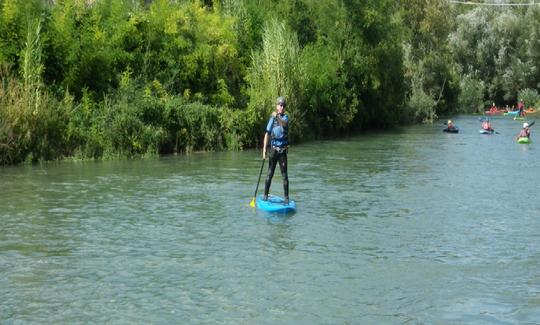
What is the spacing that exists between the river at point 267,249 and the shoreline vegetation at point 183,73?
13.9 ft

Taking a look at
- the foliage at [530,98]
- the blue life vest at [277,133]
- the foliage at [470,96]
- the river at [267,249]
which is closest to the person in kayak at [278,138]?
the blue life vest at [277,133]

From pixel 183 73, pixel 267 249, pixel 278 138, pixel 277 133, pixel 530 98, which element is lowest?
pixel 267 249

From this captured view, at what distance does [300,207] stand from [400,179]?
653cm

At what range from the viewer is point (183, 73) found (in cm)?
3444

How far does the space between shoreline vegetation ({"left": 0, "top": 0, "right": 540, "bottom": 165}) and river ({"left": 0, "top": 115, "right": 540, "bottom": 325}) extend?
423 cm

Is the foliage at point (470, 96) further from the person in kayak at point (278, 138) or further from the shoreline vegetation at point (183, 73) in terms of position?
the person in kayak at point (278, 138)

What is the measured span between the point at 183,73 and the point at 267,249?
2264 centimetres

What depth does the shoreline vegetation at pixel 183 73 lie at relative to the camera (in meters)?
27.8

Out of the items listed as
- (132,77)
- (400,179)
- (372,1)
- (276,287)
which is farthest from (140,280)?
(372,1)

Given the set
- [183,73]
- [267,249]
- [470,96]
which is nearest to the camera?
[267,249]

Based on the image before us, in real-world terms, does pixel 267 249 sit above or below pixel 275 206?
below

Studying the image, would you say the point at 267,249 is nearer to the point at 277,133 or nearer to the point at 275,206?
the point at 275,206

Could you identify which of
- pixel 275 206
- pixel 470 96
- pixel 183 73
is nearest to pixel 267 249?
pixel 275 206

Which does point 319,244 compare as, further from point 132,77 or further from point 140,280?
A: point 132,77
